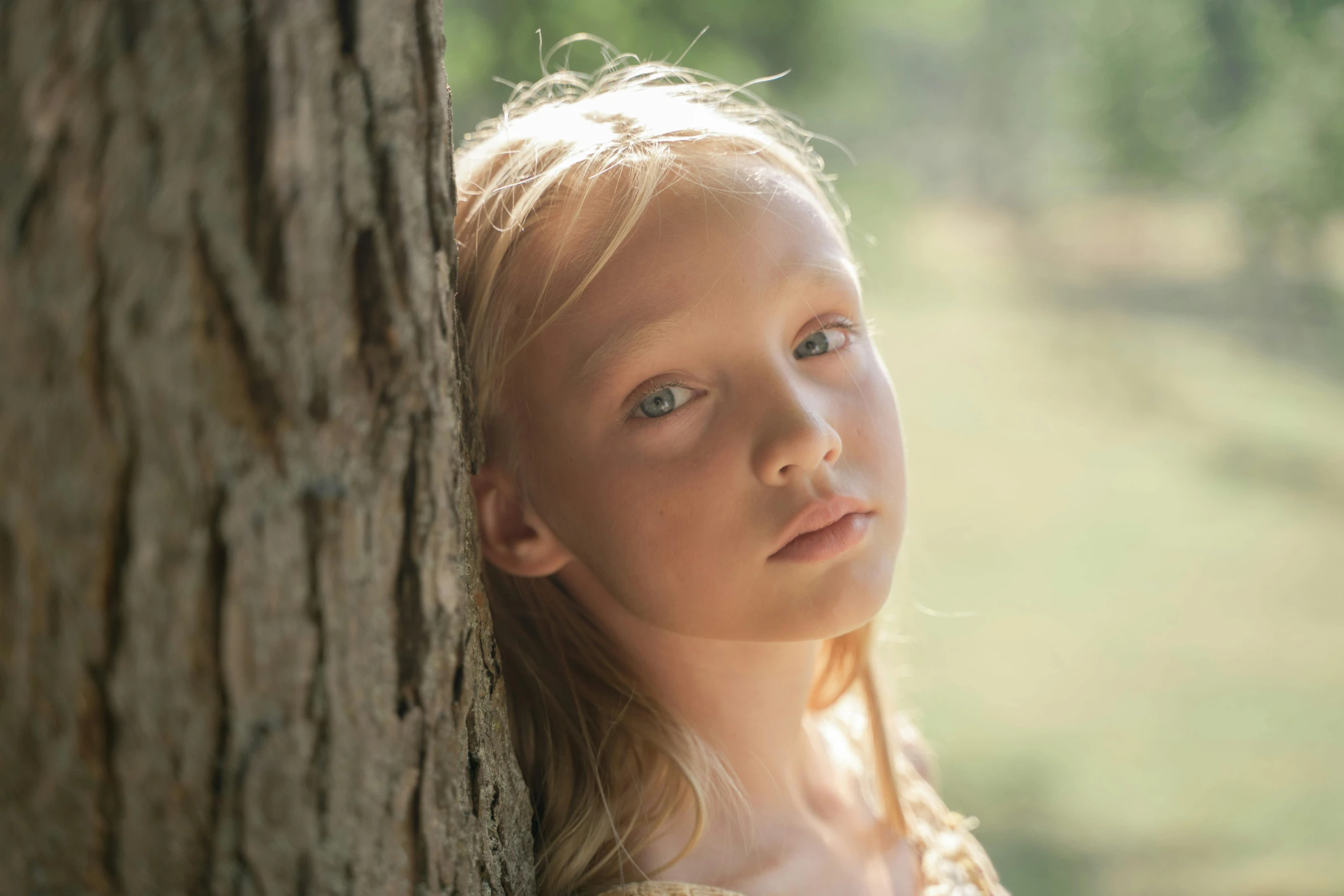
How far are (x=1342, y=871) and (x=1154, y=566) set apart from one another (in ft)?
7.30

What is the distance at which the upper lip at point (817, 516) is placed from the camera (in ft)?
3.33

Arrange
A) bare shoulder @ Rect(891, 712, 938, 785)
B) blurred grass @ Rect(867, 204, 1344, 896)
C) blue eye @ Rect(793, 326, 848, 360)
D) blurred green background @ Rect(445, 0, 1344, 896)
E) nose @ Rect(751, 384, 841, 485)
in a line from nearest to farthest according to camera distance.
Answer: nose @ Rect(751, 384, 841, 485) → blue eye @ Rect(793, 326, 848, 360) → bare shoulder @ Rect(891, 712, 938, 785) → blurred grass @ Rect(867, 204, 1344, 896) → blurred green background @ Rect(445, 0, 1344, 896)

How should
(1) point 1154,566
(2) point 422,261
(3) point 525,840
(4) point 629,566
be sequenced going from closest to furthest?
1. (2) point 422,261
2. (3) point 525,840
3. (4) point 629,566
4. (1) point 1154,566

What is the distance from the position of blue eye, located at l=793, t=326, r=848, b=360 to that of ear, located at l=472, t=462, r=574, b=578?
32cm

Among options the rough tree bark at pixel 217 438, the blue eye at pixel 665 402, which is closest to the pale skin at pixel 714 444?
the blue eye at pixel 665 402

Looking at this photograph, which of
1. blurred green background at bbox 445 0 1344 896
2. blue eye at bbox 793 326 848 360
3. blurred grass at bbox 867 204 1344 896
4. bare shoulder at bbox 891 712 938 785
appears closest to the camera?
blue eye at bbox 793 326 848 360

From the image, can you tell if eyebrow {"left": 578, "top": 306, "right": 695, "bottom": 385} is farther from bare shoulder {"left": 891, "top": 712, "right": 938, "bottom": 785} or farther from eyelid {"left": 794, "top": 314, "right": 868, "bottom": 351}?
bare shoulder {"left": 891, "top": 712, "right": 938, "bottom": 785}

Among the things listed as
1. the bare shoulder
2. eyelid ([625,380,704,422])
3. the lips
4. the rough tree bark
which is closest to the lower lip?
the lips

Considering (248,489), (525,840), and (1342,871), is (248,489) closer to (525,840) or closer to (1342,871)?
(525,840)

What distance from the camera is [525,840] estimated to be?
3.12 feet

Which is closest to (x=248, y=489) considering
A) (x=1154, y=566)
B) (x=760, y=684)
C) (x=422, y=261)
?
(x=422, y=261)

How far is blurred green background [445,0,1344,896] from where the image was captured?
4055 millimetres

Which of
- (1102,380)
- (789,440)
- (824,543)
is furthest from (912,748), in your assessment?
(1102,380)

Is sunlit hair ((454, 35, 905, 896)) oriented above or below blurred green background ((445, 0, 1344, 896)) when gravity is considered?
below
